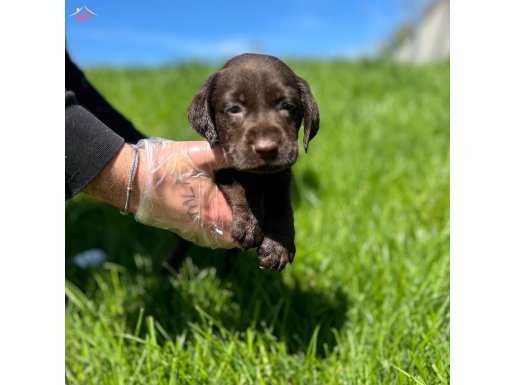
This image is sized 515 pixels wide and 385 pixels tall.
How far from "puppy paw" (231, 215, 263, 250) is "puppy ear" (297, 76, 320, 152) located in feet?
1.21

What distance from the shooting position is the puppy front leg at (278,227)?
2002 millimetres

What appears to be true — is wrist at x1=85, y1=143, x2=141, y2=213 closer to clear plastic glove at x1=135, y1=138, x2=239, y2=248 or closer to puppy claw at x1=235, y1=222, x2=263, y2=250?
clear plastic glove at x1=135, y1=138, x2=239, y2=248

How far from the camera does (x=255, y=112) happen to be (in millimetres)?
2021

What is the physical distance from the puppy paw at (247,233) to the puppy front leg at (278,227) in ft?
0.09

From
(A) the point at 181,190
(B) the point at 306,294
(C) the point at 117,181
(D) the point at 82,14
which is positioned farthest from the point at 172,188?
(B) the point at 306,294

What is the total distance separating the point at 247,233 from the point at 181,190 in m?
0.48

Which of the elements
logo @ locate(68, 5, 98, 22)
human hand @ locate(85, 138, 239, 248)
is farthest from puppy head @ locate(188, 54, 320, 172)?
logo @ locate(68, 5, 98, 22)

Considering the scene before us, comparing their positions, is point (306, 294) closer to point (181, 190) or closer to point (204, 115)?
point (181, 190)

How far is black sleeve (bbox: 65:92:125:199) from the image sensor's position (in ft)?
7.31

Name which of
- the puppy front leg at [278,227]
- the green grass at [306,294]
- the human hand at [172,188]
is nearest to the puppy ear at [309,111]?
the puppy front leg at [278,227]

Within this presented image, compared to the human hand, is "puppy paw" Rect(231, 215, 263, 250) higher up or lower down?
lower down
